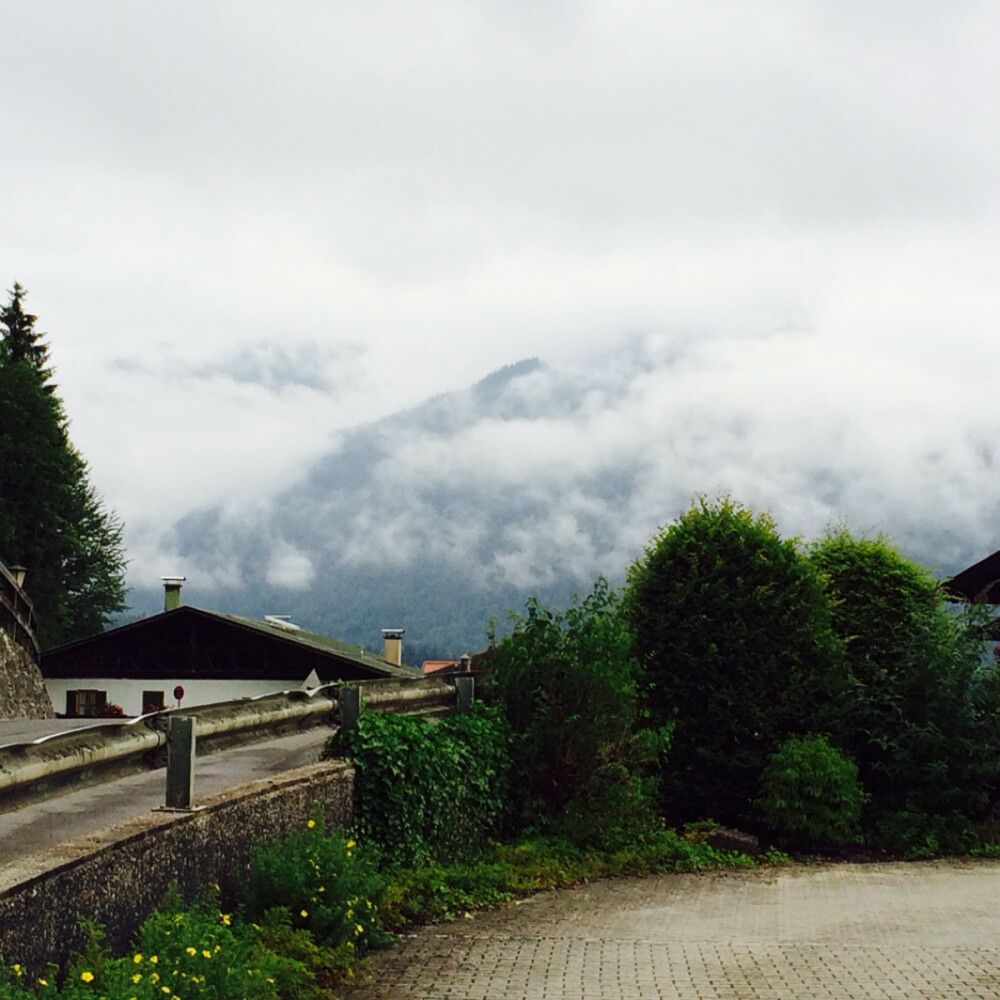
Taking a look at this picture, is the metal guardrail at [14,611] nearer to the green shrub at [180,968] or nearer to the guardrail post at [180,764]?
the guardrail post at [180,764]

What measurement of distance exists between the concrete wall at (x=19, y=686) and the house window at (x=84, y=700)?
19560 millimetres

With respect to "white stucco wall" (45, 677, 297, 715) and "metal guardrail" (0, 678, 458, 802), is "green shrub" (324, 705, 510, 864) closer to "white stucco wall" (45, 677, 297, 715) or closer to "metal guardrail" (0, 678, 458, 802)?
"metal guardrail" (0, 678, 458, 802)

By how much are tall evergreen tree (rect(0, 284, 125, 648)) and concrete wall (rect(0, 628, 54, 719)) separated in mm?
26414

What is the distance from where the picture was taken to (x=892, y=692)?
16000 millimetres

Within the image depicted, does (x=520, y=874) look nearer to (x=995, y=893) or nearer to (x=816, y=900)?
(x=816, y=900)

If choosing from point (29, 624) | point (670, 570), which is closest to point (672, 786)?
point (670, 570)

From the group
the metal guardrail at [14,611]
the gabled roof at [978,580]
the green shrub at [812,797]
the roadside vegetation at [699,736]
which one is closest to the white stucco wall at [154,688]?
the metal guardrail at [14,611]

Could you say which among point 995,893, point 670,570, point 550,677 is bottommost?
point 995,893

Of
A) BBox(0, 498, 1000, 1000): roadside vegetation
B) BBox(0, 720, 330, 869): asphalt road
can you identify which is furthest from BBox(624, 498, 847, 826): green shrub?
BBox(0, 720, 330, 869): asphalt road

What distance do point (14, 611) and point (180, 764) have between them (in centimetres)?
1831

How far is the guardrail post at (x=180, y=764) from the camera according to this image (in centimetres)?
742

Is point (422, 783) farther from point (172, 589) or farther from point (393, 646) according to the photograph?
point (393, 646)

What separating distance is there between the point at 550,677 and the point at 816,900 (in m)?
3.50

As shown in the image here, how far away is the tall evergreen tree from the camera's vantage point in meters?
51.6
